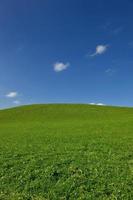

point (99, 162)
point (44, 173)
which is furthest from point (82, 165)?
point (44, 173)

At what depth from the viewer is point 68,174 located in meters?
17.0

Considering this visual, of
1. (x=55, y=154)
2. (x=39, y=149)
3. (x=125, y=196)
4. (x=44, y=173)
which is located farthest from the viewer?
(x=39, y=149)

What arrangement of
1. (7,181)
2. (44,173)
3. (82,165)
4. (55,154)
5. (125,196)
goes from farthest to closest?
(55,154) < (82,165) < (44,173) < (7,181) < (125,196)

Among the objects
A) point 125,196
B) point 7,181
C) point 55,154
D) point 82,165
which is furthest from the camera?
point 55,154

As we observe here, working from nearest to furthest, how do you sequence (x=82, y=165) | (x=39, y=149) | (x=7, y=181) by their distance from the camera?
(x=7, y=181) → (x=82, y=165) → (x=39, y=149)

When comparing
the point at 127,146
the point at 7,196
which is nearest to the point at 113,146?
the point at 127,146

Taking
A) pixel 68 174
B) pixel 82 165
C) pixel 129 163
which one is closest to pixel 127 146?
pixel 129 163

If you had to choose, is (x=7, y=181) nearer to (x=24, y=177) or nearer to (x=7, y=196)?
(x=24, y=177)

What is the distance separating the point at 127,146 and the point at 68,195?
38.9ft

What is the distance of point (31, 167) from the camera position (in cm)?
1848

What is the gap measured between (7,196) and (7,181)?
221 centimetres

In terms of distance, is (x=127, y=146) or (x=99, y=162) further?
(x=127, y=146)

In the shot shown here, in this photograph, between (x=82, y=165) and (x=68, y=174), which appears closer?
(x=68, y=174)

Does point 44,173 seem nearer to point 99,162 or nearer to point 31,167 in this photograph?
point 31,167
